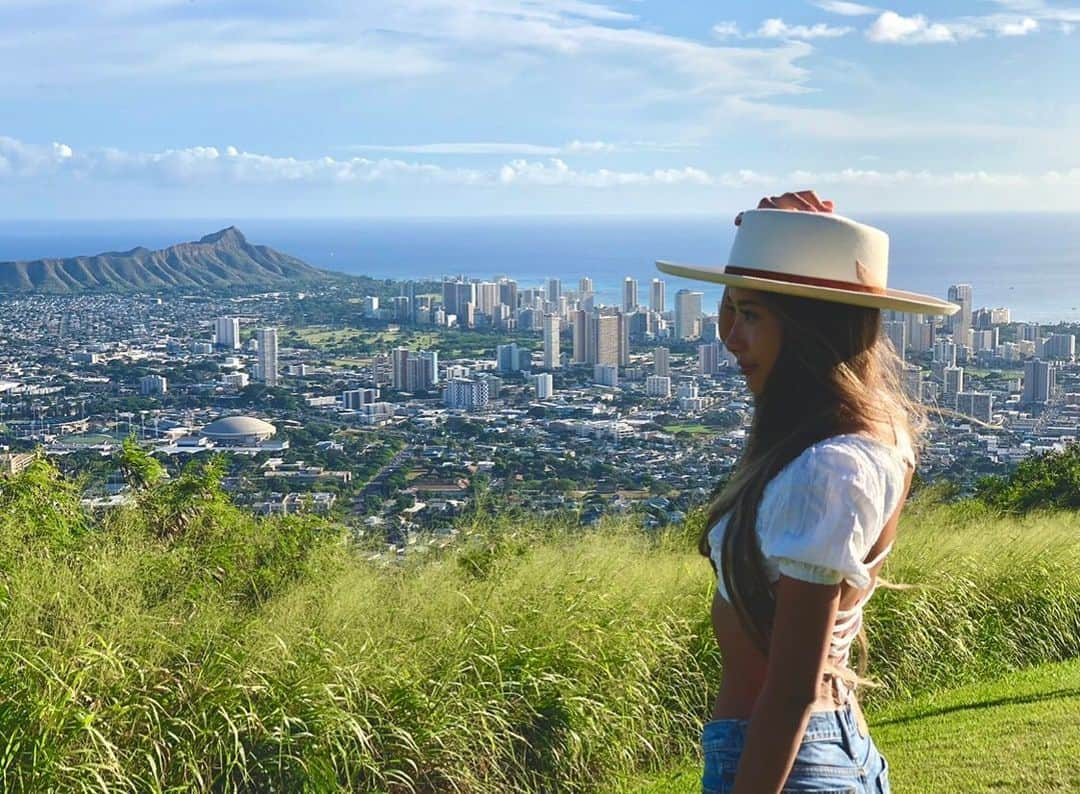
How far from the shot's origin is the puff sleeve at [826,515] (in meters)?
1.67

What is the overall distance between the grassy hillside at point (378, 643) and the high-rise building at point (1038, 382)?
11769 mm

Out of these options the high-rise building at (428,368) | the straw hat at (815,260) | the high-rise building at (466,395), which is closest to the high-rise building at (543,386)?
the high-rise building at (466,395)

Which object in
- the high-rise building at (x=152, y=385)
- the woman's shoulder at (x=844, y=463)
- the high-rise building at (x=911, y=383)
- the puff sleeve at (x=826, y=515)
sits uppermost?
the high-rise building at (x=911, y=383)

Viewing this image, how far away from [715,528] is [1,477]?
17.6 ft

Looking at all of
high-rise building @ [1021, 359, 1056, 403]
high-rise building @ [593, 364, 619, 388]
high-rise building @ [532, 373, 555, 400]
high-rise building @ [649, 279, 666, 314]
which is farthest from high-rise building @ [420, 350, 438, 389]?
high-rise building @ [649, 279, 666, 314]

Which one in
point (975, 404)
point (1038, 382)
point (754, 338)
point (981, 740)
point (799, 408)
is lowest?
point (981, 740)

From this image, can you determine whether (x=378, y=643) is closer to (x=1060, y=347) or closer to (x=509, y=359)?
(x=1060, y=347)

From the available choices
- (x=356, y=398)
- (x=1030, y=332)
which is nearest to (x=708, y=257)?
(x=1030, y=332)

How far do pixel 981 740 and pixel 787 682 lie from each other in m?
4.13

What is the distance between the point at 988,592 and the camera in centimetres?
691

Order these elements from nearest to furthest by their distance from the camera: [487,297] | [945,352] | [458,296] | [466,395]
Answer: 1. [945,352]
2. [466,395]
3. [458,296]
4. [487,297]

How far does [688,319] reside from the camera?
109ft

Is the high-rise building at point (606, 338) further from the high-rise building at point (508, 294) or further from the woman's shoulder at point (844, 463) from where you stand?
the woman's shoulder at point (844, 463)

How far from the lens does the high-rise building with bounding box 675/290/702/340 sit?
32781 millimetres
